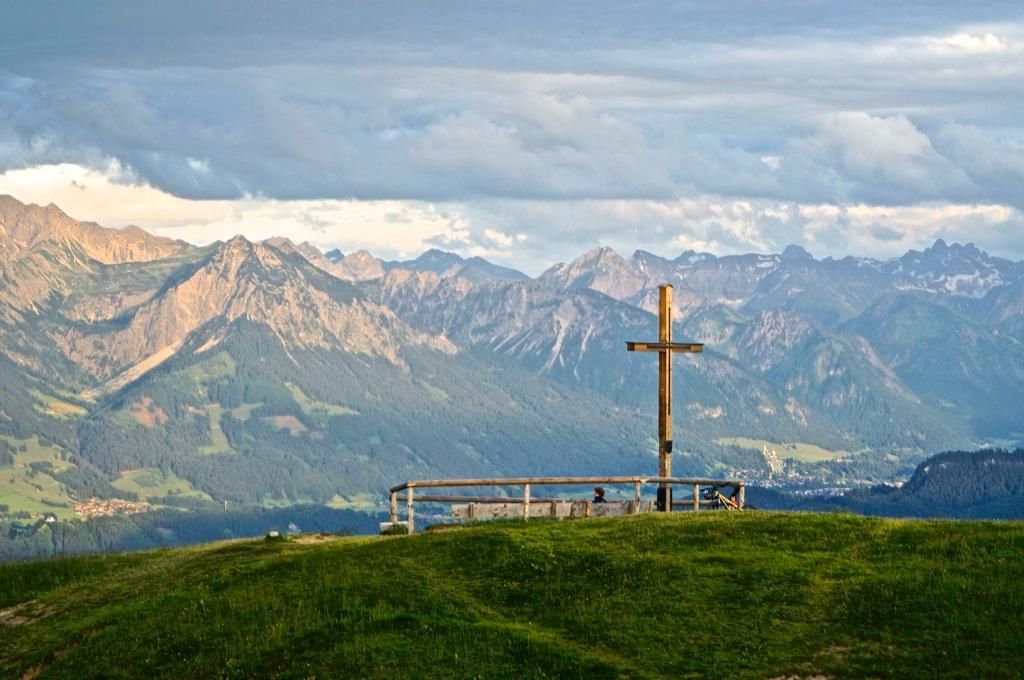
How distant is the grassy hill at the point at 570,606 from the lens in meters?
43.7

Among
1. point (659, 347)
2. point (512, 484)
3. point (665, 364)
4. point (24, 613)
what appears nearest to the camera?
point (24, 613)

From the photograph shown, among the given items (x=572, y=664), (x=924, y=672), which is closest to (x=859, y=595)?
(x=924, y=672)

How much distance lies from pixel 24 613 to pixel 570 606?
1928 cm

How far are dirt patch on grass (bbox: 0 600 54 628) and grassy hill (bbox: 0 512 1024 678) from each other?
0.35 feet

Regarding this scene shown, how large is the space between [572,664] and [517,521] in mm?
16050

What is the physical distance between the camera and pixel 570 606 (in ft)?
157

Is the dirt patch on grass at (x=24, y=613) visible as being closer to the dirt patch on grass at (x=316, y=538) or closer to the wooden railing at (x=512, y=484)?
the dirt patch on grass at (x=316, y=538)

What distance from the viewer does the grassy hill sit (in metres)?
43.7

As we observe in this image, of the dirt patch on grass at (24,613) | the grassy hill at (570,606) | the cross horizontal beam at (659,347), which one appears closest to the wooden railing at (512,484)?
the grassy hill at (570,606)

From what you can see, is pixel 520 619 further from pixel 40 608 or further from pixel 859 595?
pixel 40 608

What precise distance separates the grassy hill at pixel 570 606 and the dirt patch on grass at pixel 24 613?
11cm

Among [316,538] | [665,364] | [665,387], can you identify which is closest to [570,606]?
[316,538]

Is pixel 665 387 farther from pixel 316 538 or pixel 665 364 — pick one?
pixel 316 538

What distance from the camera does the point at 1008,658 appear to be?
4228cm
